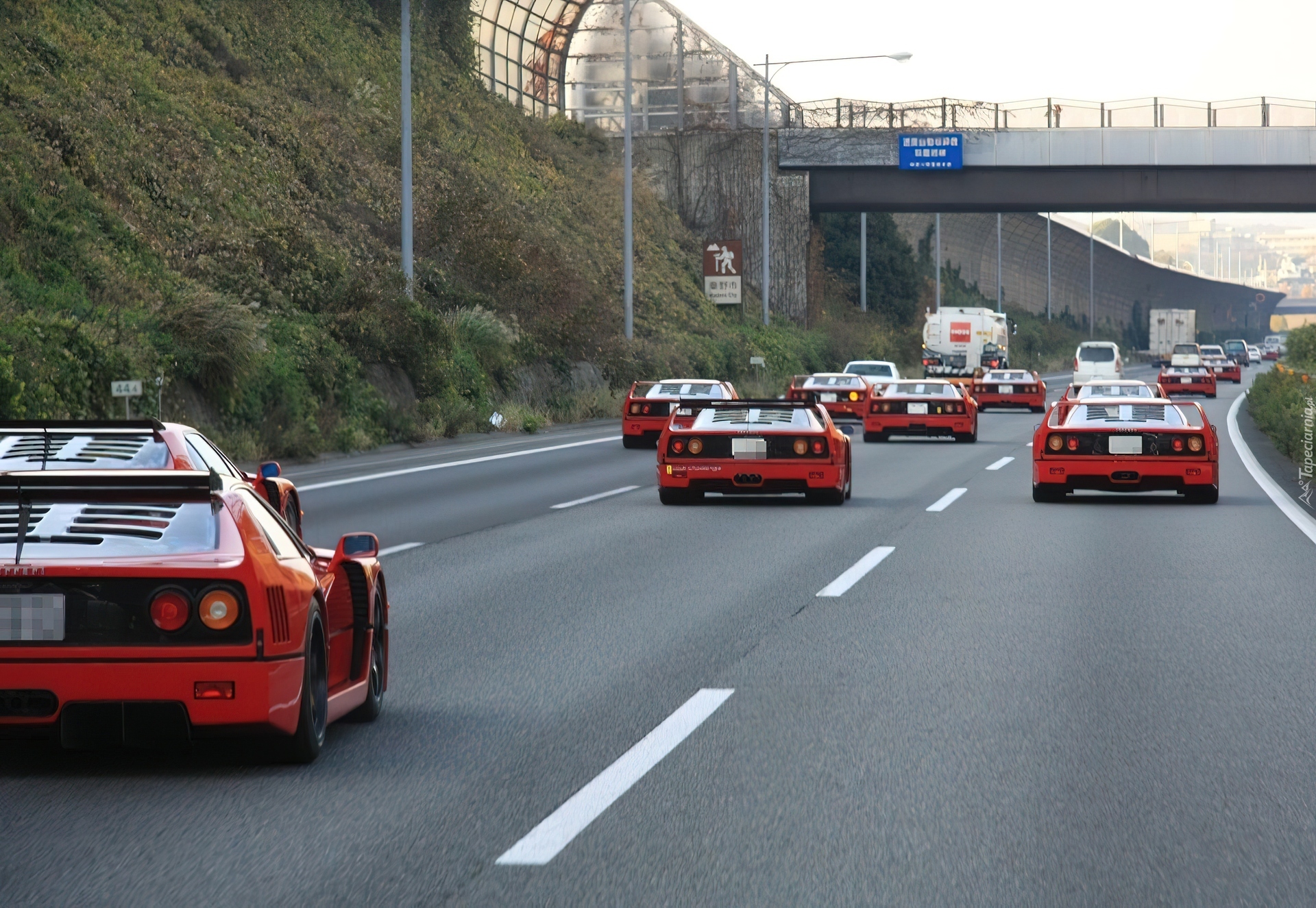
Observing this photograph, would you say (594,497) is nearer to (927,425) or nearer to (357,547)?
(357,547)

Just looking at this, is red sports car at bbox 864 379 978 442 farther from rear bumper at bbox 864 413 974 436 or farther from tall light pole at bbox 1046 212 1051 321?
tall light pole at bbox 1046 212 1051 321

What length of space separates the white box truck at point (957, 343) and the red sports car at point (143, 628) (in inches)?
2528

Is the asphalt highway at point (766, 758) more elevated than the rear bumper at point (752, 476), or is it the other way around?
the rear bumper at point (752, 476)

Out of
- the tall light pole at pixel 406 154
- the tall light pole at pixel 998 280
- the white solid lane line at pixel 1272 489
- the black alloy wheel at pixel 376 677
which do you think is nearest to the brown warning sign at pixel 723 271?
the white solid lane line at pixel 1272 489

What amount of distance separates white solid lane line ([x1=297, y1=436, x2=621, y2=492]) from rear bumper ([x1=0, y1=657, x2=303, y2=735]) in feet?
49.1

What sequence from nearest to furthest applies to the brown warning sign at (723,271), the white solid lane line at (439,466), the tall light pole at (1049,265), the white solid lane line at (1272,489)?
the white solid lane line at (1272,489) < the white solid lane line at (439,466) < the brown warning sign at (723,271) < the tall light pole at (1049,265)

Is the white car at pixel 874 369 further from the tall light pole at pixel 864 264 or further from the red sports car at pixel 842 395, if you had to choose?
the tall light pole at pixel 864 264

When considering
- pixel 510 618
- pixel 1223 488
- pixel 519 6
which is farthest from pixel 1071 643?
pixel 519 6

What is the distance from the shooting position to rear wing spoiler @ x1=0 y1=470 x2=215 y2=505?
6641 mm

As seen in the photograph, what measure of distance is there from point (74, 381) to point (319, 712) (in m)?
16.7

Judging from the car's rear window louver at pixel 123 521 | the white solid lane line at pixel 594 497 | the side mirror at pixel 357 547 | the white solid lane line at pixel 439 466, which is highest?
the car's rear window louver at pixel 123 521

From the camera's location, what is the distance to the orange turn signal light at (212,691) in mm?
6309

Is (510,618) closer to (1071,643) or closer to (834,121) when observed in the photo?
(1071,643)

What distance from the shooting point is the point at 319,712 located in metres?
6.93
